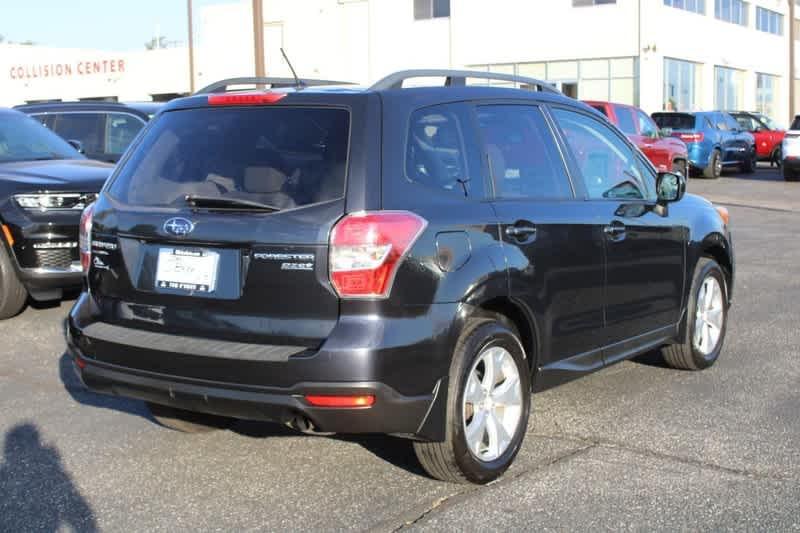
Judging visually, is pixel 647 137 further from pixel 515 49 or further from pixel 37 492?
pixel 515 49

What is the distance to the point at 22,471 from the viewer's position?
4.88 m

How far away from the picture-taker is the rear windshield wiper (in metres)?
4.29

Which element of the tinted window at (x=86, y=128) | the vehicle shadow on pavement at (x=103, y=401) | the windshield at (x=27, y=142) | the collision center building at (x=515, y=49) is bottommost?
the vehicle shadow on pavement at (x=103, y=401)

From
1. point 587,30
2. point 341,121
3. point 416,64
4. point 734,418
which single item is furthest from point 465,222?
point 416,64

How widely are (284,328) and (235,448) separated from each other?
4.20 feet

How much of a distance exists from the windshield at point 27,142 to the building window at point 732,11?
39.7 meters

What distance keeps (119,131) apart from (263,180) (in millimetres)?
9261

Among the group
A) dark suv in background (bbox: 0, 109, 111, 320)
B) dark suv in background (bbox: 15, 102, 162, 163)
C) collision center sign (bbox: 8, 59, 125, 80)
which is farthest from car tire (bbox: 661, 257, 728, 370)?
collision center sign (bbox: 8, 59, 125, 80)

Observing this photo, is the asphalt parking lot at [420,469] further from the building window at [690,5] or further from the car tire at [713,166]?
the building window at [690,5]

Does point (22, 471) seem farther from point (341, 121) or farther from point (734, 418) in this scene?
point (734, 418)

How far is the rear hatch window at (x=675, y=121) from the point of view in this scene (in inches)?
1096

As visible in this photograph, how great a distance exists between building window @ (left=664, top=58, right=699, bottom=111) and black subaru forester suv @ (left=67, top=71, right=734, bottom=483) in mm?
36715

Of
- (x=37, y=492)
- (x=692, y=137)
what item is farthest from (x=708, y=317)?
(x=692, y=137)

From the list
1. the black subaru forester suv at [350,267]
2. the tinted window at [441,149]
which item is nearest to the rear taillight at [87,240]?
the black subaru forester suv at [350,267]
